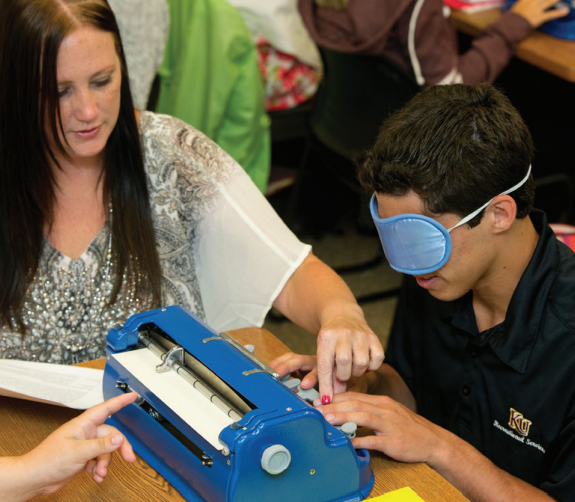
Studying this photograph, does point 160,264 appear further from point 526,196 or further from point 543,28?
point 543,28

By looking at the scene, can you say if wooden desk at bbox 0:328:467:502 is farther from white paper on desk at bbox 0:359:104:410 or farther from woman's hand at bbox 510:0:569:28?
woman's hand at bbox 510:0:569:28

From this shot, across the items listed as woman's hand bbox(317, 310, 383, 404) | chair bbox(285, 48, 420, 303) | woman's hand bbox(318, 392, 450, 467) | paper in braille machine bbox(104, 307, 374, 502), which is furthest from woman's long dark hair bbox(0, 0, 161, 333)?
chair bbox(285, 48, 420, 303)

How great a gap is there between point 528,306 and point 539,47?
1860 millimetres

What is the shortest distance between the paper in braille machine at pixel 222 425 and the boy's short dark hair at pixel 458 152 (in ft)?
1.39

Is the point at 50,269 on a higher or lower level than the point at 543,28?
lower

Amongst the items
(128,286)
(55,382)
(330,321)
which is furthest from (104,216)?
(330,321)

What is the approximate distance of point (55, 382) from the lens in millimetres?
1350

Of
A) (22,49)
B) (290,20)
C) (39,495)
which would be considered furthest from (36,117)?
(290,20)

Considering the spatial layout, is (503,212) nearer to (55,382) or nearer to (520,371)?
(520,371)

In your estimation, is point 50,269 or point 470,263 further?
point 50,269

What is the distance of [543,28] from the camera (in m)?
3.03

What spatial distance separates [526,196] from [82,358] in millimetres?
1014

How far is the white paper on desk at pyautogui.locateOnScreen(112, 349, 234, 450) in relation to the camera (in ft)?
3.48

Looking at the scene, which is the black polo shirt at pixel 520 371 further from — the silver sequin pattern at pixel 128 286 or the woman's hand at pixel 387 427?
the silver sequin pattern at pixel 128 286
